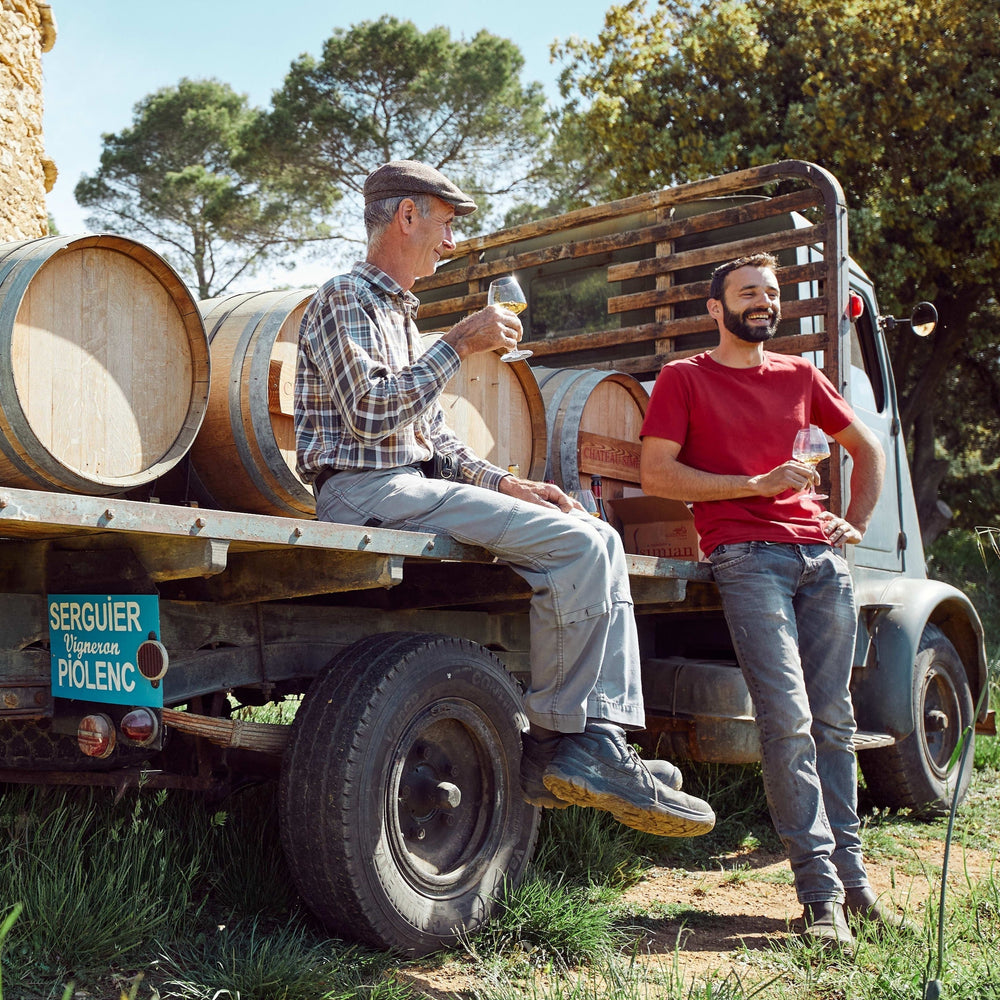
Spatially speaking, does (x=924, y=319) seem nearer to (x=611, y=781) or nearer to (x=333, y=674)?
(x=611, y=781)

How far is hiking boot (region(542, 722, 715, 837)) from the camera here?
2.77 metres

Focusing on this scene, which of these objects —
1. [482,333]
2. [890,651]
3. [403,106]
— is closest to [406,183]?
[482,333]

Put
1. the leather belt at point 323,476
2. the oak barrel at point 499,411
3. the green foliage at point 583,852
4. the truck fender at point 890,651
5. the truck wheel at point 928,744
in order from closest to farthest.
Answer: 1. the leather belt at point 323,476
2. the green foliage at point 583,852
3. the oak barrel at point 499,411
4. the truck fender at point 890,651
5. the truck wheel at point 928,744

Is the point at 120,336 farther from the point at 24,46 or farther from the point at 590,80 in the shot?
the point at 590,80

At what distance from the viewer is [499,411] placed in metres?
4.39

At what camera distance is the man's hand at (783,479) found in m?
3.62

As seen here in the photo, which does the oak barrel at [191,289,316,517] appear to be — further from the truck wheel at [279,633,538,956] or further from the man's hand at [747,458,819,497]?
the man's hand at [747,458,819,497]

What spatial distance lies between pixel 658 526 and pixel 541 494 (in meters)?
1.44

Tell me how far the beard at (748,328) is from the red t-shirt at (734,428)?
0.40 ft

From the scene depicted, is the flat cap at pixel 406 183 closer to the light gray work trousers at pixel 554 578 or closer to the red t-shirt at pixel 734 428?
the light gray work trousers at pixel 554 578

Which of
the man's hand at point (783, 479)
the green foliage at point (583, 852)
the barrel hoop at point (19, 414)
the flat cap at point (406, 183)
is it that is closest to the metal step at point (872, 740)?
the green foliage at point (583, 852)

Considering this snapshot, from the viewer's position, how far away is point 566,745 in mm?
2838

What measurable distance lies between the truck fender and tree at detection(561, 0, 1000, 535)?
7.11 meters

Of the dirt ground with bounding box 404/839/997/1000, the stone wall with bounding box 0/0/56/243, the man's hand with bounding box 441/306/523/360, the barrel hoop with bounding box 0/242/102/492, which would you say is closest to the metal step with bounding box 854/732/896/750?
the dirt ground with bounding box 404/839/997/1000
